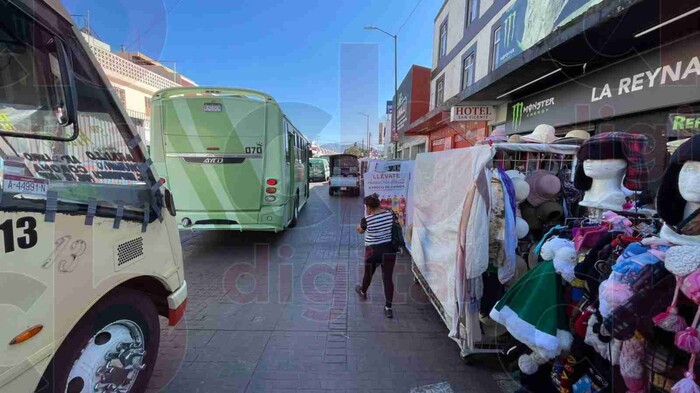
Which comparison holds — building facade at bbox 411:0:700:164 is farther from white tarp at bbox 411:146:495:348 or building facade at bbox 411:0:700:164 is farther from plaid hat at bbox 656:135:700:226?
plaid hat at bbox 656:135:700:226

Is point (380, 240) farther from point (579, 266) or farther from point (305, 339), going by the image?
point (579, 266)

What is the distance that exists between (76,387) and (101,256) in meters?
0.75

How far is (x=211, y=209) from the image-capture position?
21.8 feet

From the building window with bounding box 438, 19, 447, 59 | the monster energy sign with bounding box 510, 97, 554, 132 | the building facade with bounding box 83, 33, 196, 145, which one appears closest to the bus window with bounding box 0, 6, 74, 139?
the monster energy sign with bounding box 510, 97, 554, 132

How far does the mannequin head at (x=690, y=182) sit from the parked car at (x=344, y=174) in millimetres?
17012

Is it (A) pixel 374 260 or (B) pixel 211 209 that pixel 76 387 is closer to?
(A) pixel 374 260

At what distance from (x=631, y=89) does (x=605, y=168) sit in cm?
521

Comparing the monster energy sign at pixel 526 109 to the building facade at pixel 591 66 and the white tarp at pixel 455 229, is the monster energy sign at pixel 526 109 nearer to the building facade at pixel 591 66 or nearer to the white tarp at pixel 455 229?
the building facade at pixel 591 66

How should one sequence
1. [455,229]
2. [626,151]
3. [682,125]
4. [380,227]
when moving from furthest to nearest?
[682,125] < [380,227] < [455,229] < [626,151]

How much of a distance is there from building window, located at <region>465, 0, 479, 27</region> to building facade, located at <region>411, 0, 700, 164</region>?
148cm

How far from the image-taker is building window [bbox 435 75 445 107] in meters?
19.2

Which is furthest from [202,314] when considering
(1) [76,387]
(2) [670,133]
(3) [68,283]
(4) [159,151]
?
(2) [670,133]

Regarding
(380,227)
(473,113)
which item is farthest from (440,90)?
(380,227)

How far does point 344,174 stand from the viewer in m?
19.8
